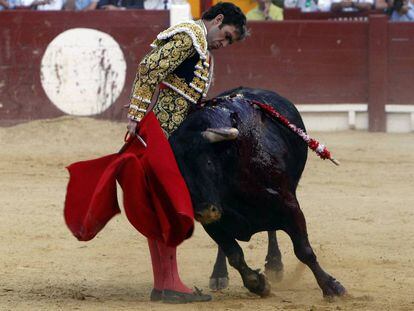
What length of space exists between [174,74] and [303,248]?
2.79 ft

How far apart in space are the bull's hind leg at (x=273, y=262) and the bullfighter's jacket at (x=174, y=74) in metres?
0.92

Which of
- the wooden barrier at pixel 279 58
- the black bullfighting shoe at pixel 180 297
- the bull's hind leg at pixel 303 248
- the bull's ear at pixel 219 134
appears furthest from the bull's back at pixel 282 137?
the wooden barrier at pixel 279 58

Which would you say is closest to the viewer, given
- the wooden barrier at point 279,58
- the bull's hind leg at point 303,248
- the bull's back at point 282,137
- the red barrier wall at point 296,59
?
the bull's hind leg at point 303,248

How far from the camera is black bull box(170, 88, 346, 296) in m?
4.23

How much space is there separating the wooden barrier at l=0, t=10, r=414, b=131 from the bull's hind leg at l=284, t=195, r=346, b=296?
6141mm

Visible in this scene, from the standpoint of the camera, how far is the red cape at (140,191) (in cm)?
427

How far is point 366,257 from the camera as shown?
5492mm

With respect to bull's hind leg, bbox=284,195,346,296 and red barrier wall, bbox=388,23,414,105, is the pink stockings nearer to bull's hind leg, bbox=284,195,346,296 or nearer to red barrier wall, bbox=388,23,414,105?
bull's hind leg, bbox=284,195,346,296

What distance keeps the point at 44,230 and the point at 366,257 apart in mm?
1824

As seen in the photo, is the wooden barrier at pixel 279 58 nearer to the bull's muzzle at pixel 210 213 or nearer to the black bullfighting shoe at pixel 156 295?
the black bullfighting shoe at pixel 156 295

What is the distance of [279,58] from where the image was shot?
1070 cm

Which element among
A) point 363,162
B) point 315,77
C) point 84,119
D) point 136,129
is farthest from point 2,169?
point 136,129

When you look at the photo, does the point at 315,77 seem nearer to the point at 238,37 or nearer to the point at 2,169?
the point at 2,169

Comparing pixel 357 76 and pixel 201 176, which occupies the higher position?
pixel 201 176
